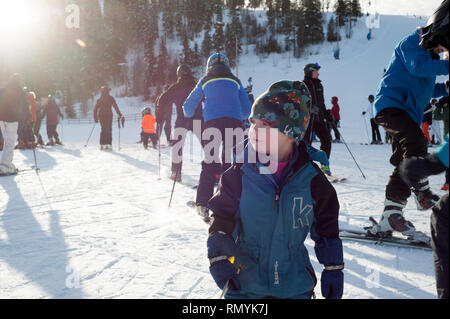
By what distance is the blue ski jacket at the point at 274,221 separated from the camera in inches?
60.9

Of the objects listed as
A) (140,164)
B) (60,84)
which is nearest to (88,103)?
(60,84)

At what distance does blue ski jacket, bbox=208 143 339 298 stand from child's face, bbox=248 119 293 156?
9cm

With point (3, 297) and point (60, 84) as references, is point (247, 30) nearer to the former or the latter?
point (60, 84)

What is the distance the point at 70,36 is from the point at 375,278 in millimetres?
62760

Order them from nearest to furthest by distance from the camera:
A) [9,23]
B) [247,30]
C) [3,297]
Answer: [3,297]
[9,23]
[247,30]

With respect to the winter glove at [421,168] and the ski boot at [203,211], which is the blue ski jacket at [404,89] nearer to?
the winter glove at [421,168]

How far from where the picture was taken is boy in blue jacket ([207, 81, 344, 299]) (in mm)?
1544

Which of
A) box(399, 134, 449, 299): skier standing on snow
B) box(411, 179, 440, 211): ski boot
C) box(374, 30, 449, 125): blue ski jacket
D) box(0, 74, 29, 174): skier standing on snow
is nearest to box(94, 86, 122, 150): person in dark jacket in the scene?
box(0, 74, 29, 174): skier standing on snow

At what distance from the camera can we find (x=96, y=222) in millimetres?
4059

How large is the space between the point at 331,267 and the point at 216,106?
274 cm

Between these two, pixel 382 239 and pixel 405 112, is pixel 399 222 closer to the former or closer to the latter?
pixel 382 239

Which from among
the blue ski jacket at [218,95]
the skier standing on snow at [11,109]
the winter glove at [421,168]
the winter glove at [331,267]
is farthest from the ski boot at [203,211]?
the skier standing on snow at [11,109]

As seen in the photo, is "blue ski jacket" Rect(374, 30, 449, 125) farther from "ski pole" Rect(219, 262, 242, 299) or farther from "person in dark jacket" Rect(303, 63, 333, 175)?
"person in dark jacket" Rect(303, 63, 333, 175)

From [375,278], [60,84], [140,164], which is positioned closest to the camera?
[375,278]
